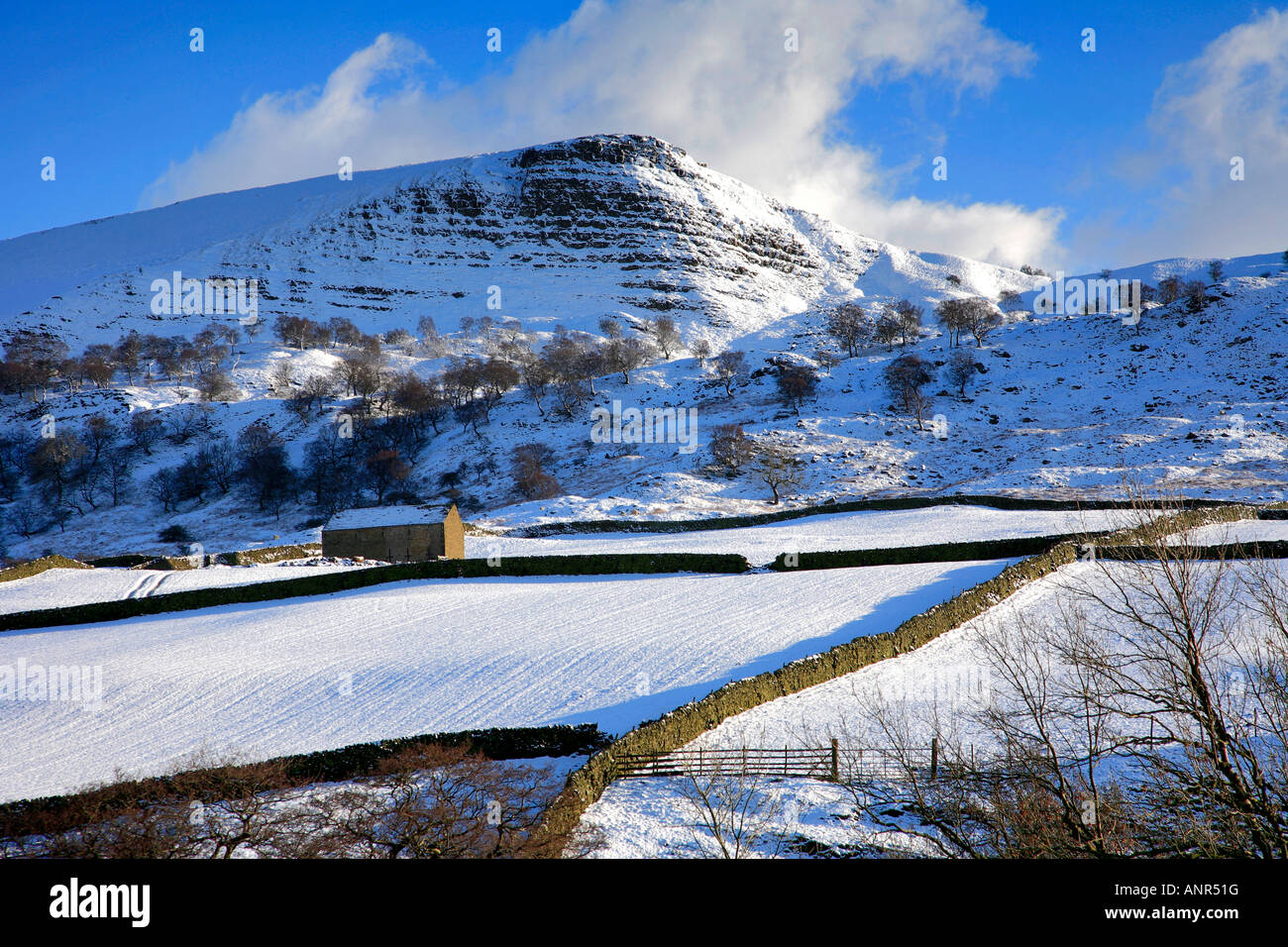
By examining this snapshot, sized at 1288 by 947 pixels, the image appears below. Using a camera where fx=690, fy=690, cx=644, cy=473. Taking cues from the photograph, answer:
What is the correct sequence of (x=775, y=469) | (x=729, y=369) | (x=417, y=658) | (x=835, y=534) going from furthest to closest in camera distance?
(x=729, y=369)
(x=775, y=469)
(x=835, y=534)
(x=417, y=658)

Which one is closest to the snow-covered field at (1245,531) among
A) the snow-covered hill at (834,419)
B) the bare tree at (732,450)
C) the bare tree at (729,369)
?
the snow-covered hill at (834,419)

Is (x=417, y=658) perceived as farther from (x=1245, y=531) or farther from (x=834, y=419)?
(x=834, y=419)

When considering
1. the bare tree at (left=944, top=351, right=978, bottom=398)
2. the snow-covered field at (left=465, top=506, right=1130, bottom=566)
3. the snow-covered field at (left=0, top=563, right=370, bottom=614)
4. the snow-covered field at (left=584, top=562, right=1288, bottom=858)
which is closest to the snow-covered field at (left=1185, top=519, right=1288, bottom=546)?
the snow-covered field at (left=465, top=506, right=1130, bottom=566)

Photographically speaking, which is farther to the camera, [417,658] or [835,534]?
[835,534]

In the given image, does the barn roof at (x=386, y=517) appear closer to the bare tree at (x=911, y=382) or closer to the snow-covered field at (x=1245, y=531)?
the snow-covered field at (x=1245, y=531)

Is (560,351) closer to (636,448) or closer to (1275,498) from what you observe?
Answer: (636,448)

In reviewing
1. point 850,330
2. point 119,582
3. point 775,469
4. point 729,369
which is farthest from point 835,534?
point 850,330

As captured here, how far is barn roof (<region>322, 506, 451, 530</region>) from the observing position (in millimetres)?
45500

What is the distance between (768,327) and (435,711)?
15526 cm

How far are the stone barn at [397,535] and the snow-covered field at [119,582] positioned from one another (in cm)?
428

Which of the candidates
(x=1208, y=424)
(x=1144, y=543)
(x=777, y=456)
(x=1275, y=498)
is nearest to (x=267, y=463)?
(x=777, y=456)

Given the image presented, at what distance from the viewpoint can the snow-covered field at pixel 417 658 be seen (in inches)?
776

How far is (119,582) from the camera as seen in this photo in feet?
131

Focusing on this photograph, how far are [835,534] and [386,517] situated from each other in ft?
98.6
